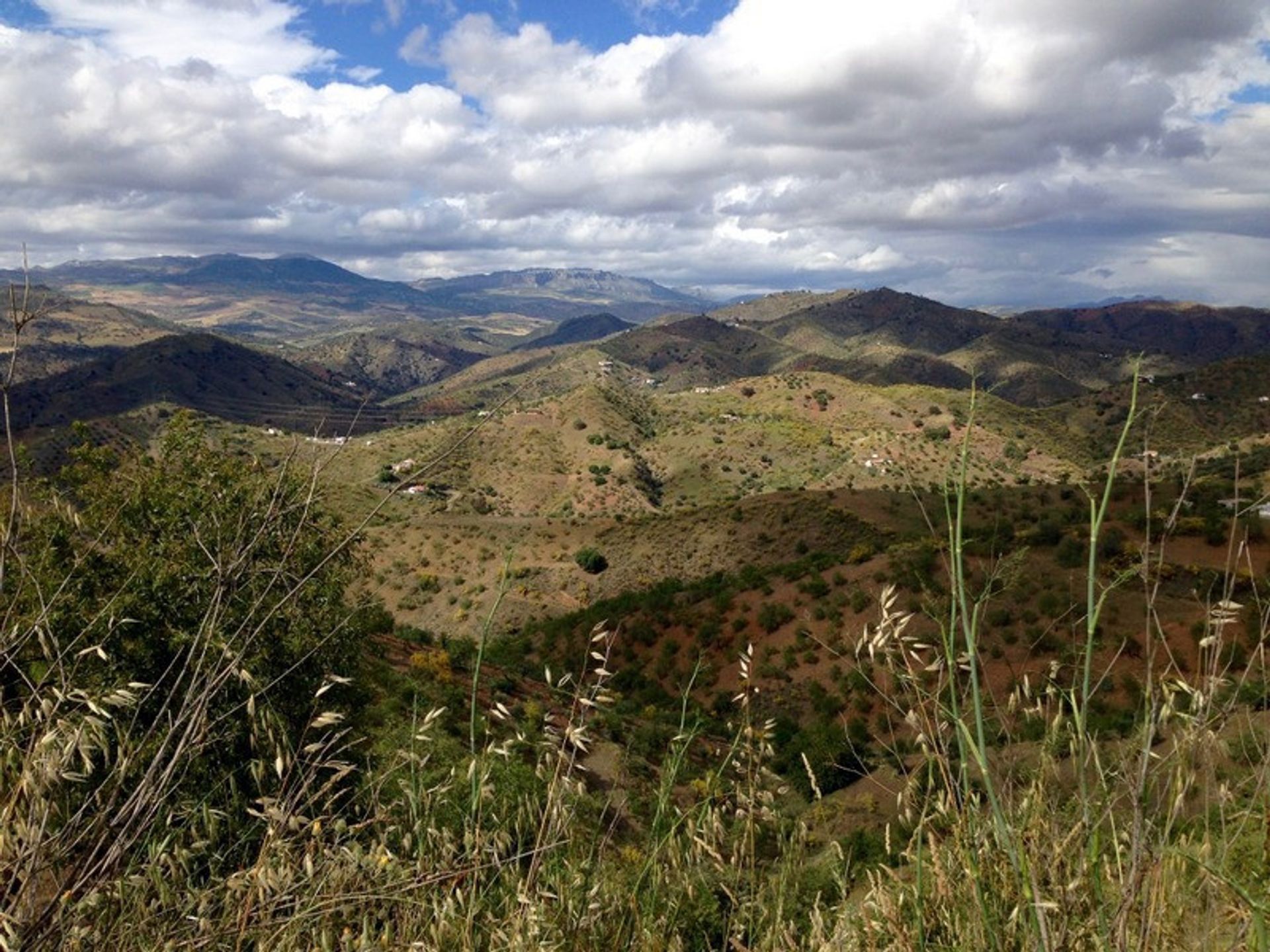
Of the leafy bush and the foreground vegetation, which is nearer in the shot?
the foreground vegetation

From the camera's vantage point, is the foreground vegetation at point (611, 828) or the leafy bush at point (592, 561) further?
the leafy bush at point (592, 561)

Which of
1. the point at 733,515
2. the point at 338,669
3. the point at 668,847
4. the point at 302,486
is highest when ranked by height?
the point at 302,486

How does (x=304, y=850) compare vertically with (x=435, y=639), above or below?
above

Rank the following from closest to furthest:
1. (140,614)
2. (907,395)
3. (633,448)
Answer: (140,614), (633,448), (907,395)

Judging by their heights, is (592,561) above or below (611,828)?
below

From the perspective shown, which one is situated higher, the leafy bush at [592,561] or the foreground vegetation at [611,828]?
the foreground vegetation at [611,828]

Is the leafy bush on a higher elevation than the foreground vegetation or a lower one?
lower

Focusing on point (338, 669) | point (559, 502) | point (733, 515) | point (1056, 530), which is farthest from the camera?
point (559, 502)

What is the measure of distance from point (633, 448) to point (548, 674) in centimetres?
12586

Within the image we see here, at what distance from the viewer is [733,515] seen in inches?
2554

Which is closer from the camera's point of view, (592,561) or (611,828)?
(611,828)

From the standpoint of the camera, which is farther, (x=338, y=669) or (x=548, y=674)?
(x=338, y=669)

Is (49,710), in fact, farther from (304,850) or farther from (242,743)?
(242,743)

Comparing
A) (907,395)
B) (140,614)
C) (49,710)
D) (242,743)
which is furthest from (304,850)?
(907,395)
